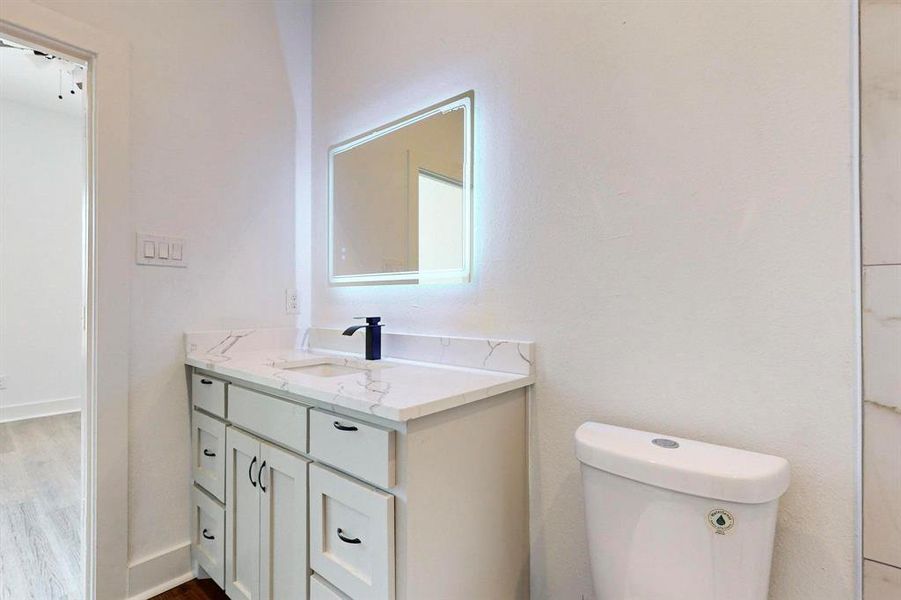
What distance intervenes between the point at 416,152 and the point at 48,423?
413 cm

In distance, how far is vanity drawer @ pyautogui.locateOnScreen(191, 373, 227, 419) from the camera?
1467 mm

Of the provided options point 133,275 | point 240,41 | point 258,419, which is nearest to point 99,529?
point 258,419

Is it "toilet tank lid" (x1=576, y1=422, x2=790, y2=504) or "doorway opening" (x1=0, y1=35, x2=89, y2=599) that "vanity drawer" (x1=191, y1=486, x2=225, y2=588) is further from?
"doorway opening" (x1=0, y1=35, x2=89, y2=599)

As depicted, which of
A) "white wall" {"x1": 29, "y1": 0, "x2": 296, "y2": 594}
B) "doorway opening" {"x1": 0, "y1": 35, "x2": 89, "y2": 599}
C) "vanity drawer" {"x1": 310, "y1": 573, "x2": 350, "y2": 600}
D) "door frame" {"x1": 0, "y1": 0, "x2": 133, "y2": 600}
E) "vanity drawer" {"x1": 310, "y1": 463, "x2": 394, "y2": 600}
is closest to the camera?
"vanity drawer" {"x1": 310, "y1": 463, "x2": 394, "y2": 600}

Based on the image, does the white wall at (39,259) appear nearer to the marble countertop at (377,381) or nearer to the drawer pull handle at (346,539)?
the marble countertop at (377,381)

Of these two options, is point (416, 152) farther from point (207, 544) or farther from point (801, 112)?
point (207, 544)

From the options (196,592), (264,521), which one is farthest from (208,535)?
(264,521)

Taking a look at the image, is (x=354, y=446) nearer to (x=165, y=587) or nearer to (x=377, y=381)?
→ (x=377, y=381)

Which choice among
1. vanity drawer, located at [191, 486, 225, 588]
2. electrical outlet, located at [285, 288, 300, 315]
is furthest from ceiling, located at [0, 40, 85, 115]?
vanity drawer, located at [191, 486, 225, 588]

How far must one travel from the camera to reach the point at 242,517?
135cm

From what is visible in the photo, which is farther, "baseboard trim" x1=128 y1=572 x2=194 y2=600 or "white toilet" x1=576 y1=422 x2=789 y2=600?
"baseboard trim" x1=128 y1=572 x2=194 y2=600

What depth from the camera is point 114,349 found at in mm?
1463

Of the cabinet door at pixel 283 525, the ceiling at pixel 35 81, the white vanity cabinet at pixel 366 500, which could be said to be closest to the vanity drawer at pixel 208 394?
the white vanity cabinet at pixel 366 500

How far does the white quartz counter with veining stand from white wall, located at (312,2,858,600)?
0.54 ft
